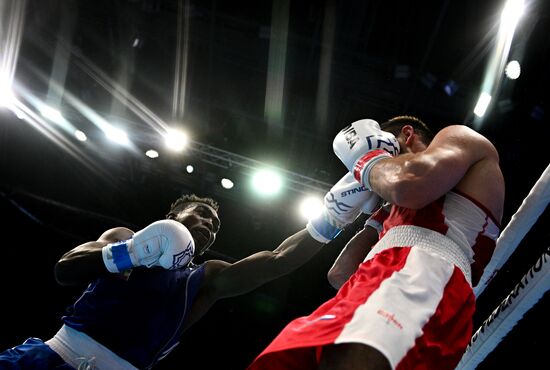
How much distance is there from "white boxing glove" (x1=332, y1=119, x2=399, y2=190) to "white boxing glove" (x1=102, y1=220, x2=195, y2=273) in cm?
99

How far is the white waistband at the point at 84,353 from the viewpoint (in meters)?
1.91

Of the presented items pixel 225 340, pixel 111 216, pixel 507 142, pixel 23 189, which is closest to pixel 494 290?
pixel 507 142

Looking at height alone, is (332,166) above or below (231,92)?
below

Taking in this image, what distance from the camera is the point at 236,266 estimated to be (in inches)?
98.8

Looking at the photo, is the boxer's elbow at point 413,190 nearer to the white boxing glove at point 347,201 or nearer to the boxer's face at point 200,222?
the white boxing glove at point 347,201

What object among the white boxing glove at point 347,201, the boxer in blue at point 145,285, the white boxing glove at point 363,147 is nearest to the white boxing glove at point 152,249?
the boxer in blue at point 145,285

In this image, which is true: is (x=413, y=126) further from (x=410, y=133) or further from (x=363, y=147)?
(x=363, y=147)

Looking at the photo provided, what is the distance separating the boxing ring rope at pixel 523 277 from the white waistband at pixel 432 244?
39 cm

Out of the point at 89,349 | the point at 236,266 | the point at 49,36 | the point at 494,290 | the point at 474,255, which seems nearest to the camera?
the point at 474,255

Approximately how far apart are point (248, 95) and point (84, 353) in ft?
13.9

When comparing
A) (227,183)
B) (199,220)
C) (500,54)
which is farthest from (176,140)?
(500,54)

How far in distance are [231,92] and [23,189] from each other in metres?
4.06

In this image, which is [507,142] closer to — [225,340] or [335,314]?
[335,314]

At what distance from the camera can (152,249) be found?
210cm
